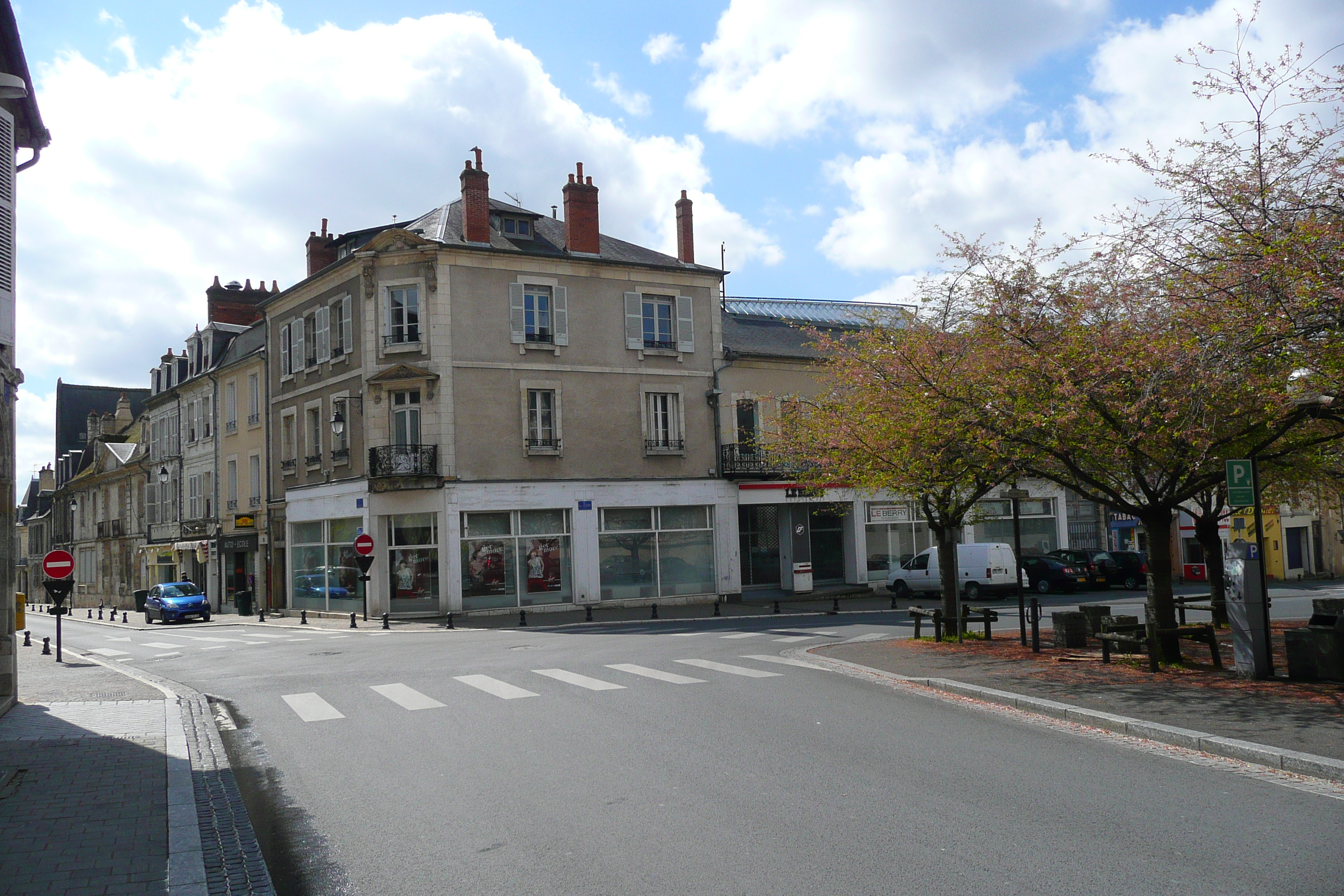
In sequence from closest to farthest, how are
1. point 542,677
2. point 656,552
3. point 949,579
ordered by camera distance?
point 542,677 → point 949,579 → point 656,552

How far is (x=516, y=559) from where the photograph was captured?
2891 cm

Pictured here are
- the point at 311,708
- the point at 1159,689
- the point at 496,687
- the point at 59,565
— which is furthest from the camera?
the point at 59,565

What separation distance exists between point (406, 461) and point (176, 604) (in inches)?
446

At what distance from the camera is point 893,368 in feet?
50.1

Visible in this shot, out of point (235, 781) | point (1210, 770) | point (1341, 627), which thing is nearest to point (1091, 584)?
point (1341, 627)

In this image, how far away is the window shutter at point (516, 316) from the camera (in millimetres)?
29219

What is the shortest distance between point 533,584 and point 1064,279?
19234 mm

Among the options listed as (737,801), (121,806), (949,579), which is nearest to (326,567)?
(949,579)

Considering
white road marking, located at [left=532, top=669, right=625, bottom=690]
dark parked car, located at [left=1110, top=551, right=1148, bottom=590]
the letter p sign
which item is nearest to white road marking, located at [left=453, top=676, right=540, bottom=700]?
white road marking, located at [left=532, top=669, right=625, bottom=690]

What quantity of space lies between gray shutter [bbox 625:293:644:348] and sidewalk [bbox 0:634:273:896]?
19.7 meters

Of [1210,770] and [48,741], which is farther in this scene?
[48,741]

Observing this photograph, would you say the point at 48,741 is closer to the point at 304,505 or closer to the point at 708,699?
the point at 708,699

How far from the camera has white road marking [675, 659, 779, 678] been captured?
542 inches

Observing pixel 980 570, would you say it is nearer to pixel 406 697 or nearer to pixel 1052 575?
pixel 1052 575
